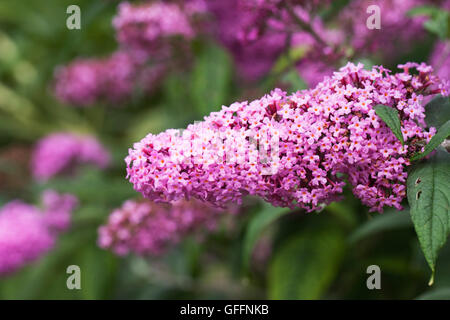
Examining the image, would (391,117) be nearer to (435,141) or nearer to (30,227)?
(435,141)

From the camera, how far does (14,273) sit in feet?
6.77

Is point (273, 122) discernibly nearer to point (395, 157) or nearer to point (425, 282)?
point (395, 157)

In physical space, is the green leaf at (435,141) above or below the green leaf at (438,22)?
below

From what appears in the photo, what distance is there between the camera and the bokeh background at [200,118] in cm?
154

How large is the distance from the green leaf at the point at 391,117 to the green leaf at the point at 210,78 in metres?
0.80

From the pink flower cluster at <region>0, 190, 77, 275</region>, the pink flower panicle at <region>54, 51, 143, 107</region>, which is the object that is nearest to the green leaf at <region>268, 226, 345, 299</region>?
the pink flower cluster at <region>0, 190, 77, 275</region>

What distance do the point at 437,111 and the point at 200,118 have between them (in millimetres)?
871

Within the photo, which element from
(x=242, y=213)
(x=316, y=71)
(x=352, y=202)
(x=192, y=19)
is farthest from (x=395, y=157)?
(x=192, y=19)

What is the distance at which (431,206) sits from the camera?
2.97 feet

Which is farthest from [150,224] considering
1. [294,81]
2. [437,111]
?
[437,111]

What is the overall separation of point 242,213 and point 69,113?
167 centimetres

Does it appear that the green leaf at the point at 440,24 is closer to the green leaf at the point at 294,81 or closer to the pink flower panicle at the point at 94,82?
the green leaf at the point at 294,81

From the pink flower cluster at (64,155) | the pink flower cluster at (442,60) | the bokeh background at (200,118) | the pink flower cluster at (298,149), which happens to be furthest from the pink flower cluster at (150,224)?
the pink flower cluster at (64,155)

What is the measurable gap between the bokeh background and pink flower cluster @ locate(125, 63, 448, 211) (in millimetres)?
286
